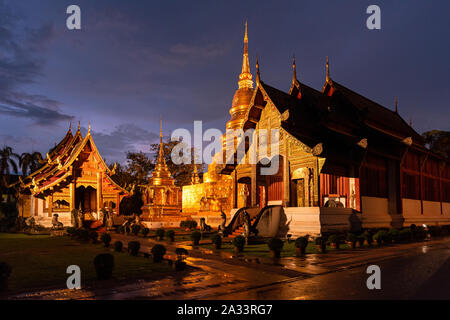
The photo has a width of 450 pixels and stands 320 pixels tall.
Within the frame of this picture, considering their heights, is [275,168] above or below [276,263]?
above

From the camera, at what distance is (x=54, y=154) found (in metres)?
35.6

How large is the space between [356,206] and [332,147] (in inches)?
153

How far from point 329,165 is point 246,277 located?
37.5 ft

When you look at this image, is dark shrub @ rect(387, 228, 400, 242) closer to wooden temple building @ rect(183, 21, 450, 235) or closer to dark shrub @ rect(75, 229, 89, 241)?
wooden temple building @ rect(183, 21, 450, 235)

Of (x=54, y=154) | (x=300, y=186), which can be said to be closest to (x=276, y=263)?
Result: (x=300, y=186)

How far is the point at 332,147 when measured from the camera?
19922 millimetres

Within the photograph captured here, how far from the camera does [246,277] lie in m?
9.16

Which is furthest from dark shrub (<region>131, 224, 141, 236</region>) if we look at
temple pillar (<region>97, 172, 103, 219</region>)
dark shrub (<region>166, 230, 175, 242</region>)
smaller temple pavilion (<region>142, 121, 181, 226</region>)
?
temple pillar (<region>97, 172, 103, 219</region>)

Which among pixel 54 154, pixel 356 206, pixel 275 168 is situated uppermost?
pixel 54 154

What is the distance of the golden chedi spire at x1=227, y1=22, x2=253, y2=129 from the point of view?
134ft
